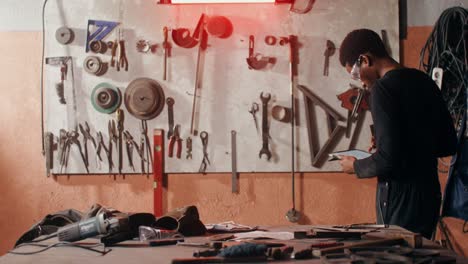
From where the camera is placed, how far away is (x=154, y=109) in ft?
13.0

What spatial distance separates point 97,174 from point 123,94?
556 millimetres

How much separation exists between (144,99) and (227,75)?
57 cm

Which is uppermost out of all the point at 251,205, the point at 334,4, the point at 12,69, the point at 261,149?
the point at 334,4

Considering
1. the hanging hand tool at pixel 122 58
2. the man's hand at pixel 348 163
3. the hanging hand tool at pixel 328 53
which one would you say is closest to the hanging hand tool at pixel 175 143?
the hanging hand tool at pixel 122 58

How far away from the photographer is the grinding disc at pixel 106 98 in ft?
13.1

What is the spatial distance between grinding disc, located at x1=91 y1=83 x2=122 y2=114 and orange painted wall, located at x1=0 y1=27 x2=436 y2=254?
0.41m

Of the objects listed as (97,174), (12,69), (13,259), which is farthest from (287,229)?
(12,69)

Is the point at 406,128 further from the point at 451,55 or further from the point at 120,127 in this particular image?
the point at 120,127

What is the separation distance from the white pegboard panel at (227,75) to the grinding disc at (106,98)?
38 millimetres

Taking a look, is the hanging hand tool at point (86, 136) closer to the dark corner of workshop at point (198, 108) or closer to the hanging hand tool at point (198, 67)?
the dark corner of workshop at point (198, 108)

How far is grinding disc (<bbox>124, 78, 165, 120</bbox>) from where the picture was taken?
3969mm

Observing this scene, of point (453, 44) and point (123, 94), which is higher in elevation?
point (453, 44)

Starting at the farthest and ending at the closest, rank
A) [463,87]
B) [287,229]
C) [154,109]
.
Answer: [154,109] < [463,87] < [287,229]

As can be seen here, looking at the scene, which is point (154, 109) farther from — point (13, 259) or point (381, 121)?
point (13, 259)
